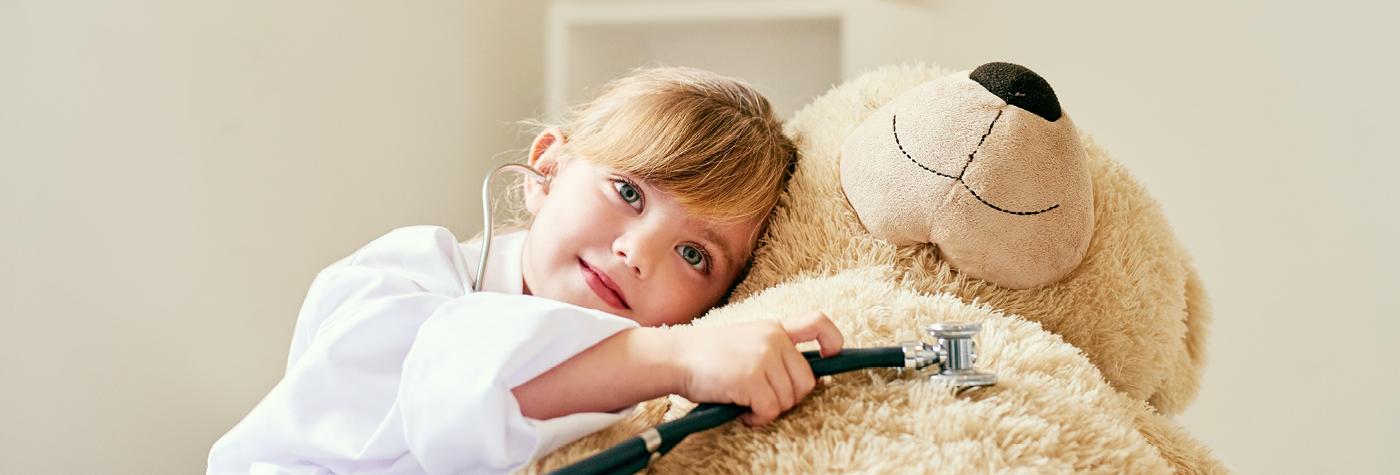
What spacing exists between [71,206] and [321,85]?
15.8 inches

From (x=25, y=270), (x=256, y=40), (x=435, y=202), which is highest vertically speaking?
(x=256, y=40)

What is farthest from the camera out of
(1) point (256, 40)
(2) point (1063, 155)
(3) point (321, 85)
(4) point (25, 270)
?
(3) point (321, 85)

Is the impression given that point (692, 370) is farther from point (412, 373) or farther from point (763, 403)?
point (412, 373)

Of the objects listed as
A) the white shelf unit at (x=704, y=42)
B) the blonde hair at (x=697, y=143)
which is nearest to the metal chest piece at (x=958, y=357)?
the blonde hair at (x=697, y=143)

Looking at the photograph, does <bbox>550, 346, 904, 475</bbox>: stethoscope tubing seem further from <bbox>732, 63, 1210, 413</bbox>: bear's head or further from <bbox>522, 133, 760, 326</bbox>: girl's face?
<bbox>522, 133, 760, 326</bbox>: girl's face

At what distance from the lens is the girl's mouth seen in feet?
2.70

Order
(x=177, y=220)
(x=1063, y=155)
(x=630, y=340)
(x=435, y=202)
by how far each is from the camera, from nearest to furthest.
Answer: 1. (x=630, y=340)
2. (x=1063, y=155)
3. (x=177, y=220)
4. (x=435, y=202)

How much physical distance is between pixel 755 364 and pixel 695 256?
33 cm

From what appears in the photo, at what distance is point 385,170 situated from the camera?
1.41 m

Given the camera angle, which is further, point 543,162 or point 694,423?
point 543,162

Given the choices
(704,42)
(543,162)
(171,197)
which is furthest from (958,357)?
(704,42)

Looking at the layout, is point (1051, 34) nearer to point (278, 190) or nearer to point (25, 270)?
point (278, 190)

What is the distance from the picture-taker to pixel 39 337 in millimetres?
868

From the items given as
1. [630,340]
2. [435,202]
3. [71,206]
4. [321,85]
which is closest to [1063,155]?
[630,340]
